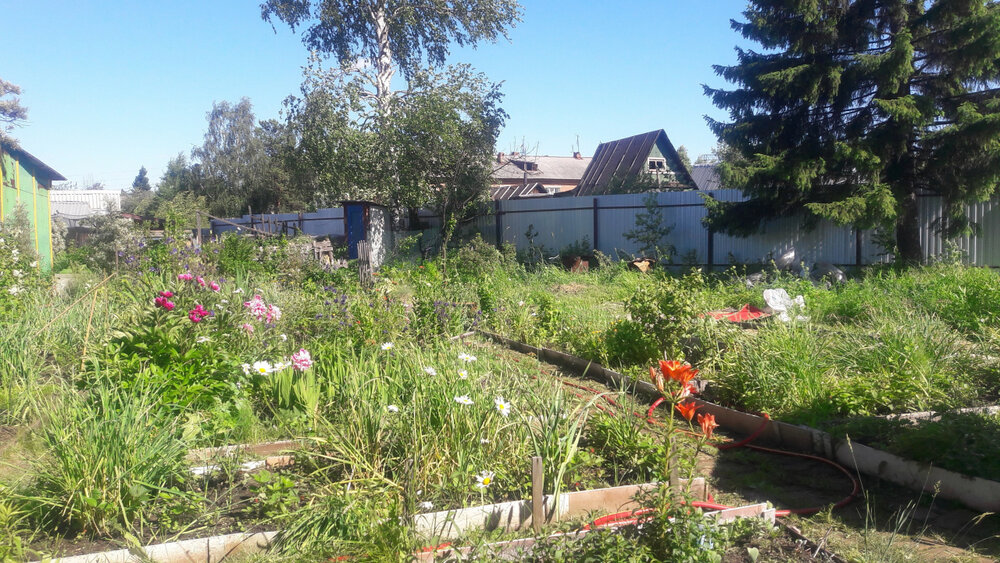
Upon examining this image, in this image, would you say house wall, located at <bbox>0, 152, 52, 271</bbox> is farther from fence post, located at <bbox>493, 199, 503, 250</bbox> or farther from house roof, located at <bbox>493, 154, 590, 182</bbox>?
house roof, located at <bbox>493, 154, 590, 182</bbox>

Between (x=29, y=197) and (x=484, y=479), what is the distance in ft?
61.2

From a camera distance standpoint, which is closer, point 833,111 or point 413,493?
point 413,493

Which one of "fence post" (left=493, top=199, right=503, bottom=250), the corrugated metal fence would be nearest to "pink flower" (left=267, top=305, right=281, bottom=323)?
the corrugated metal fence

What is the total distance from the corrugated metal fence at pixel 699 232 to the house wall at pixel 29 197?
10.8 metres

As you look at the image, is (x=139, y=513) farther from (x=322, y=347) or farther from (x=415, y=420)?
(x=322, y=347)

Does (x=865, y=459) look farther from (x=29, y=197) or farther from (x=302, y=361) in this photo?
(x=29, y=197)

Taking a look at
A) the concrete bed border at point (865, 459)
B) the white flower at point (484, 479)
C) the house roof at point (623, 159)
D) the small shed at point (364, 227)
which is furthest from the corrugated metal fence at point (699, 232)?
the white flower at point (484, 479)

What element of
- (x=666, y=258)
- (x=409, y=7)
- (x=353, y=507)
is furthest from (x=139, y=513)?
(x=409, y=7)

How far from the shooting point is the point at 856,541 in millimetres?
3004

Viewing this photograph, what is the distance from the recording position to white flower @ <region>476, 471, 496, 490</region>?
310 cm

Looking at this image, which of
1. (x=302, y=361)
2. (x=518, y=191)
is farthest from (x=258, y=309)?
(x=518, y=191)

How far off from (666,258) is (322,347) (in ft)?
32.8

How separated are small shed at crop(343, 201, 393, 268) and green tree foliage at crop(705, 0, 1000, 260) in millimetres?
7804

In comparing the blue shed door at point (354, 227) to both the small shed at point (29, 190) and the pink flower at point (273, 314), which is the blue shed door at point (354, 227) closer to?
the small shed at point (29, 190)
